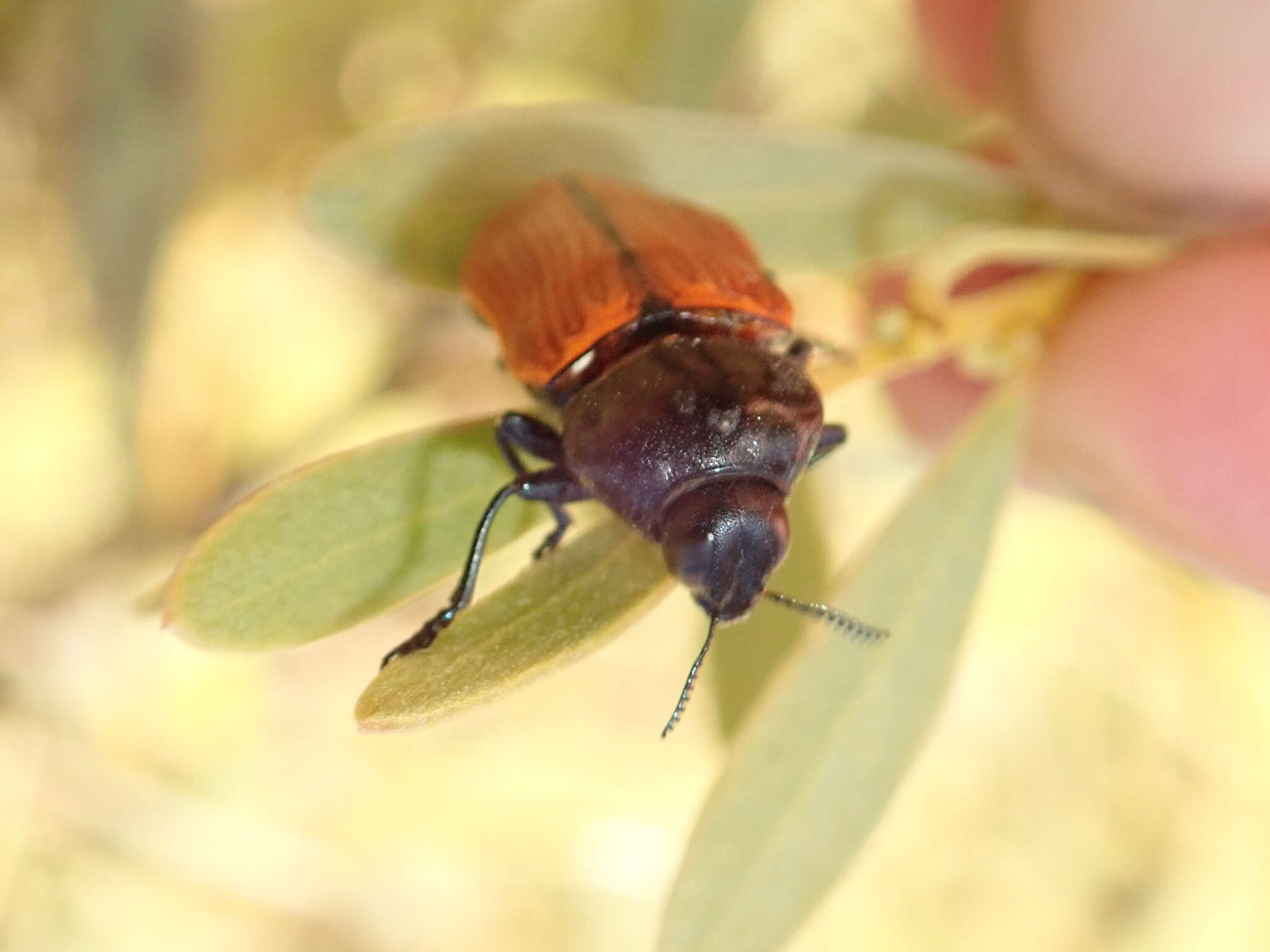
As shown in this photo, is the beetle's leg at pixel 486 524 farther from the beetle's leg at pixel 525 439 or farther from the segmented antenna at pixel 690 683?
the segmented antenna at pixel 690 683

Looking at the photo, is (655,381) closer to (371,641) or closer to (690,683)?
(690,683)

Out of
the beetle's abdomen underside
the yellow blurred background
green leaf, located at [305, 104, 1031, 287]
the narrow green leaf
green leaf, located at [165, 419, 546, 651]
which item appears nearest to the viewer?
green leaf, located at [165, 419, 546, 651]

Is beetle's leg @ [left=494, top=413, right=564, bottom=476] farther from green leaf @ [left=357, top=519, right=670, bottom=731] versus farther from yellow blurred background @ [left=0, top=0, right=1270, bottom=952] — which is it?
yellow blurred background @ [left=0, top=0, right=1270, bottom=952]

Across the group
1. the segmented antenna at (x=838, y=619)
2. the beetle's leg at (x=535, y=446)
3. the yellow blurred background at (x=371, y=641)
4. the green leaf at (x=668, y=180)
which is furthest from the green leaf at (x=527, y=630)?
the yellow blurred background at (x=371, y=641)

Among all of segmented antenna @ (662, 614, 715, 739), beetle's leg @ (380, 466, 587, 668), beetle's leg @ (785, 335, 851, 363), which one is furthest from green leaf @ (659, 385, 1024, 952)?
beetle's leg @ (380, 466, 587, 668)

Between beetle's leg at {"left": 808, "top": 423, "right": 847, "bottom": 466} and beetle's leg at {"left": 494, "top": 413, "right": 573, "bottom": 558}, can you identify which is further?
beetle's leg at {"left": 808, "top": 423, "right": 847, "bottom": 466}

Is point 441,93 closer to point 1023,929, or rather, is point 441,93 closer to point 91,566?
point 91,566
